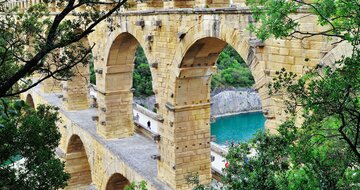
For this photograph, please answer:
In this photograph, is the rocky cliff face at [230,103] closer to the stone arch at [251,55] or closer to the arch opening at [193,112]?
the arch opening at [193,112]

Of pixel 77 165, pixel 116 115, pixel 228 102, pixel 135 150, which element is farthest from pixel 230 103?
pixel 135 150

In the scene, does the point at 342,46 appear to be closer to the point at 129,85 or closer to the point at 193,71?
the point at 193,71

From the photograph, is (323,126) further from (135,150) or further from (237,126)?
(237,126)

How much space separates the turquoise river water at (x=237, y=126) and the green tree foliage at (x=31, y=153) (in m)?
24.0

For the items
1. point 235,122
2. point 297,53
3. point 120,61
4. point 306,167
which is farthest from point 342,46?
point 235,122

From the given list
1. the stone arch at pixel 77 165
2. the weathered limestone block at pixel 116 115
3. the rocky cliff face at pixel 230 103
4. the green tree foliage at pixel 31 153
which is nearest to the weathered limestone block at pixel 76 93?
the stone arch at pixel 77 165

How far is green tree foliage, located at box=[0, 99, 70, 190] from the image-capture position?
26.9 feet

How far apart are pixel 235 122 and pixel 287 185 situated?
3439cm

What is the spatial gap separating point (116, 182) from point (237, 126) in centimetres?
2359

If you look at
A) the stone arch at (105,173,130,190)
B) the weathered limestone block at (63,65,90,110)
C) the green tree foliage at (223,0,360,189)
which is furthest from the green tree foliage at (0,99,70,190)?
the weathered limestone block at (63,65,90,110)

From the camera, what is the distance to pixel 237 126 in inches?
1495

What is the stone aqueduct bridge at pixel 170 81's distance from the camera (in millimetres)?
8086

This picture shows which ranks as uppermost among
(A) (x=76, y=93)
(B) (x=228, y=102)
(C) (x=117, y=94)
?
(C) (x=117, y=94)

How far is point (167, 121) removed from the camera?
39.3 ft
